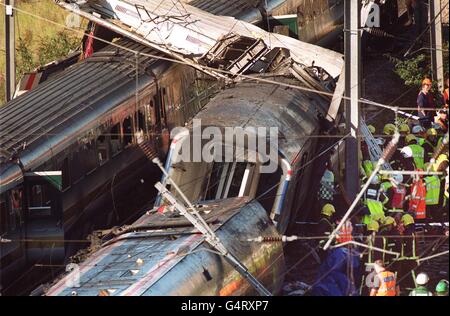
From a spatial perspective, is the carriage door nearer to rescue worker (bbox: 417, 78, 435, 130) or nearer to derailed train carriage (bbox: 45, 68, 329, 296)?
derailed train carriage (bbox: 45, 68, 329, 296)

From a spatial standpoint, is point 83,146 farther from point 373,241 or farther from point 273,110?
point 373,241

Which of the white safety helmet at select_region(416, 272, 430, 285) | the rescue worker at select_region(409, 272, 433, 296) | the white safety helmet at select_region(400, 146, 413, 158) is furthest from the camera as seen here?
the white safety helmet at select_region(400, 146, 413, 158)

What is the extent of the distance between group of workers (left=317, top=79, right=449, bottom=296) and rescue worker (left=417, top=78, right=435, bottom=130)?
0.21 meters

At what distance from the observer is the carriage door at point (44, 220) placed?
74.2 feet

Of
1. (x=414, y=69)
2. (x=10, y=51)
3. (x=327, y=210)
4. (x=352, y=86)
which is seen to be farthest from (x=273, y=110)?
(x=10, y=51)

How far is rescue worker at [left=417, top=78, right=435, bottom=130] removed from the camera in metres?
26.4

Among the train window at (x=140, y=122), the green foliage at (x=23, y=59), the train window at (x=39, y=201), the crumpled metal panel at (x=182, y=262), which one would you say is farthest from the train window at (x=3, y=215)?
the green foliage at (x=23, y=59)

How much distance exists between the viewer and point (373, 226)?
21875mm

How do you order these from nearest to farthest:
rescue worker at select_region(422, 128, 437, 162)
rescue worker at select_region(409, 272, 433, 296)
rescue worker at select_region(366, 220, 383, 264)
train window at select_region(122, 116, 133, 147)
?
1. rescue worker at select_region(409, 272, 433, 296)
2. rescue worker at select_region(366, 220, 383, 264)
3. rescue worker at select_region(422, 128, 437, 162)
4. train window at select_region(122, 116, 133, 147)

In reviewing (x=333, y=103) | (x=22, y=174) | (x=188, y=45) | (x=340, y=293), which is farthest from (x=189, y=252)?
(x=188, y=45)

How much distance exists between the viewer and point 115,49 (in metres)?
29.2

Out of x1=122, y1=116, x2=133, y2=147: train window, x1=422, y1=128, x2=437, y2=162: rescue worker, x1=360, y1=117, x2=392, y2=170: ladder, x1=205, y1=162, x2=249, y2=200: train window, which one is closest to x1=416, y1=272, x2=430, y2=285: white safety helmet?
x1=205, y1=162, x2=249, y2=200: train window

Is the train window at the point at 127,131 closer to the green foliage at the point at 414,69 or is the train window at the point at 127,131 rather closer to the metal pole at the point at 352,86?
the metal pole at the point at 352,86
